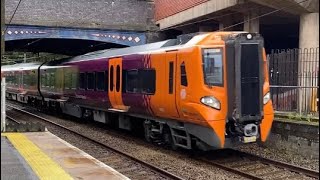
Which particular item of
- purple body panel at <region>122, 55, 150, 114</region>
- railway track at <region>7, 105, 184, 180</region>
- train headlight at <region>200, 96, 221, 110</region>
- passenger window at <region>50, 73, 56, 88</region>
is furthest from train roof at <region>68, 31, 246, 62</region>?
passenger window at <region>50, 73, 56, 88</region>

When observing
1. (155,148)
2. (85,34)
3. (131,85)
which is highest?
(85,34)

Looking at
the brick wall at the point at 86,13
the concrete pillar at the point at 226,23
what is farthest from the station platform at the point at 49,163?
the brick wall at the point at 86,13

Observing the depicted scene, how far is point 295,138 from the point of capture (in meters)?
11.9

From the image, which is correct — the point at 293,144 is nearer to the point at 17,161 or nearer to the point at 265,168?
the point at 265,168

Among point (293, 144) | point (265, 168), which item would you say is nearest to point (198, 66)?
point (265, 168)

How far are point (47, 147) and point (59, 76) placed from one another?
12548 mm

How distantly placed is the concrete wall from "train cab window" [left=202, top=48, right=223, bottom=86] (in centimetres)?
250

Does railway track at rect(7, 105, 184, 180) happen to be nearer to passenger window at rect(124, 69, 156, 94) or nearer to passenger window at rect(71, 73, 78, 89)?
passenger window at rect(124, 69, 156, 94)

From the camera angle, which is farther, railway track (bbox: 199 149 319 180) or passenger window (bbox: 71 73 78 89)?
passenger window (bbox: 71 73 78 89)

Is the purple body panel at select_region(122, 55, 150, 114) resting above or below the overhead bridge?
below

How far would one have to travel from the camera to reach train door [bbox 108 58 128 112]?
15602mm

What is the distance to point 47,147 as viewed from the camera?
41.3 ft

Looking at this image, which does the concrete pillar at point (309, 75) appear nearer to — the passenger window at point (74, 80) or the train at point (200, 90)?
the train at point (200, 90)

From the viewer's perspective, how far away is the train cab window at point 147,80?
12.9m
